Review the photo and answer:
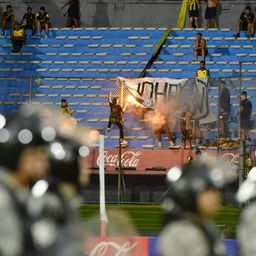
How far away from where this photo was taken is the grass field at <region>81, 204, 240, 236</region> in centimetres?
2002

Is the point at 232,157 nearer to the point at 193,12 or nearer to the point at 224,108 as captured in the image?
Result: the point at 224,108

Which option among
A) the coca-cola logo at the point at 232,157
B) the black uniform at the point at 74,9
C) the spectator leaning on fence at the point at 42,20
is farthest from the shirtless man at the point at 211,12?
the coca-cola logo at the point at 232,157

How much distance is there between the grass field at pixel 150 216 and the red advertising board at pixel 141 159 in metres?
1.00

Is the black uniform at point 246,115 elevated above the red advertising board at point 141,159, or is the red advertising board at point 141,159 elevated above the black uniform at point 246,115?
the black uniform at point 246,115

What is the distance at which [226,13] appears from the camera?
1587 inches

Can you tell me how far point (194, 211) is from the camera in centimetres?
701

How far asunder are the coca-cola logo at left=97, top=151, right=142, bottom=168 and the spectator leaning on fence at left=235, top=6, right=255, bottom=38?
1088 cm

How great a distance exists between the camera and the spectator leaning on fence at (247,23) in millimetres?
36281

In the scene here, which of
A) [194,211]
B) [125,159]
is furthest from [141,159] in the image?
[194,211]

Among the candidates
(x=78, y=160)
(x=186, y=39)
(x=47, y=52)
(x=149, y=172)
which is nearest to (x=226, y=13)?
(x=186, y=39)

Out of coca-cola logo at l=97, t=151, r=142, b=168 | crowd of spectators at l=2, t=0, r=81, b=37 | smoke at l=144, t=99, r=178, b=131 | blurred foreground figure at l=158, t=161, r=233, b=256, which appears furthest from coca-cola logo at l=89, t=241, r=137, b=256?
crowd of spectators at l=2, t=0, r=81, b=37

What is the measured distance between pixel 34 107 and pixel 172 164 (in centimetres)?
1837

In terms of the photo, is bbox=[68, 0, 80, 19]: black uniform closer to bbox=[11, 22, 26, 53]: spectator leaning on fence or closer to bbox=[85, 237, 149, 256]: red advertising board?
bbox=[11, 22, 26, 53]: spectator leaning on fence

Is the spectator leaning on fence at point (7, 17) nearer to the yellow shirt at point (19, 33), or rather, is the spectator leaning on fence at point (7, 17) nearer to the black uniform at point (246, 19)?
the yellow shirt at point (19, 33)
